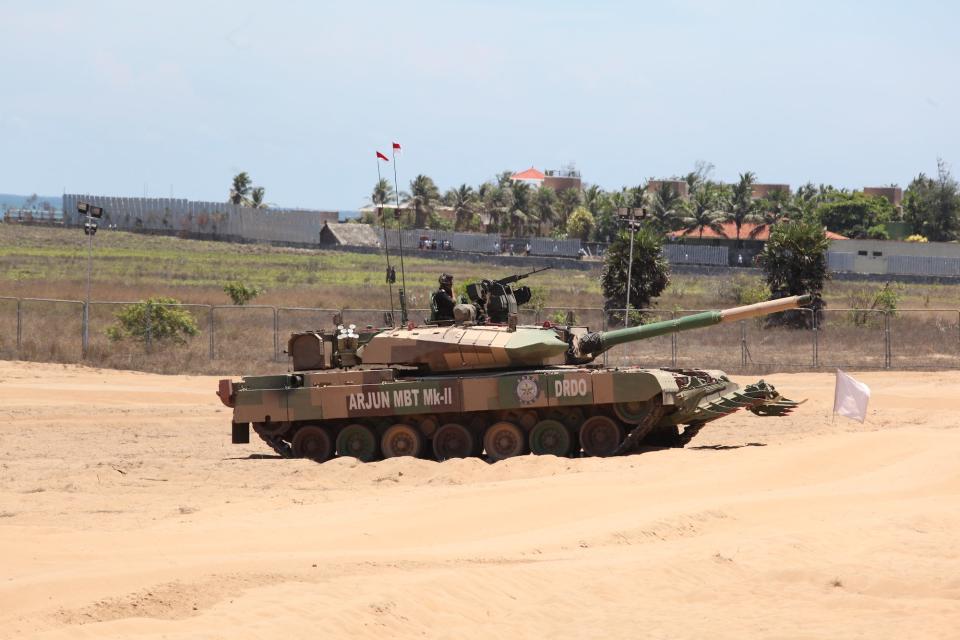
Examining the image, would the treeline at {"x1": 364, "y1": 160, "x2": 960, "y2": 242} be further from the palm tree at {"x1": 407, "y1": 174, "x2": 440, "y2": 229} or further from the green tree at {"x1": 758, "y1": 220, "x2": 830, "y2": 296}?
the green tree at {"x1": 758, "y1": 220, "x2": 830, "y2": 296}

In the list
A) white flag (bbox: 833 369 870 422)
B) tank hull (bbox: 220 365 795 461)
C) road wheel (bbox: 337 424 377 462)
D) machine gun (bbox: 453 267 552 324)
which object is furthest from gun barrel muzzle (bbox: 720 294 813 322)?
road wheel (bbox: 337 424 377 462)

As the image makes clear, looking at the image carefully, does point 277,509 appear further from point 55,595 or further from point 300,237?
point 300,237

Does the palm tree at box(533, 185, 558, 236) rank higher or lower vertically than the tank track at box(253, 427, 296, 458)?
higher

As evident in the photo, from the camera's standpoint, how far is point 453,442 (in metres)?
21.5

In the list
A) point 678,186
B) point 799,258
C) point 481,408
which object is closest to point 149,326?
point 481,408

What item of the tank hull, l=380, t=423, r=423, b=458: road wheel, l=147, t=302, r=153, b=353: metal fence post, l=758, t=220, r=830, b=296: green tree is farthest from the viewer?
l=758, t=220, r=830, b=296: green tree

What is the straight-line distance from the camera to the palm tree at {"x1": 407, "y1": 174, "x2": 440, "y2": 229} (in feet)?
370

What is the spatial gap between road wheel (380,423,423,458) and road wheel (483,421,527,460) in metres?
1.10

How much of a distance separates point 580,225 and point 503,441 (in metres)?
82.5

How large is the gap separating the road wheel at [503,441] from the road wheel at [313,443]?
2652mm

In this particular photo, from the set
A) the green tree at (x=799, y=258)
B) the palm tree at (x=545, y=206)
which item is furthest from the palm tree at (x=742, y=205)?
the green tree at (x=799, y=258)

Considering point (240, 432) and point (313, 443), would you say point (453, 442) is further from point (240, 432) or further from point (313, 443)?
point (240, 432)

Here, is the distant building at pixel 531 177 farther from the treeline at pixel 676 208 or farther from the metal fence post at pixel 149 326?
the metal fence post at pixel 149 326

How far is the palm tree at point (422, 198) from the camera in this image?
11281 cm
